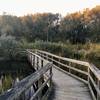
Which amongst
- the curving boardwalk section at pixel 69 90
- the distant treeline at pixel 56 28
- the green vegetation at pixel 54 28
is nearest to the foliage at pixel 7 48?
the green vegetation at pixel 54 28

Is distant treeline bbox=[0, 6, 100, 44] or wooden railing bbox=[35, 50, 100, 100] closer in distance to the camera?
wooden railing bbox=[35, 50, 100, 100]

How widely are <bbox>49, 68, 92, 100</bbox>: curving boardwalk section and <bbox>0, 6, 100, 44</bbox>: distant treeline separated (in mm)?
34642

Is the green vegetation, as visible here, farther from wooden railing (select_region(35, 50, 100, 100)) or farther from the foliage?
wooden railing (select_region(35, 50, 100, 100))

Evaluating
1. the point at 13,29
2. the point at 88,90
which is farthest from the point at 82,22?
the point at 88,90

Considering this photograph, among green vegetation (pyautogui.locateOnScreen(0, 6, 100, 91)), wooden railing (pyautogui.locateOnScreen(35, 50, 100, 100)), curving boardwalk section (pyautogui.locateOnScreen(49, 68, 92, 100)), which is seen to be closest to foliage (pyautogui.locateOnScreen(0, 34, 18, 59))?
A: green vegetation (pyautogui.locateOnScreen(0, 6, 100, 91))

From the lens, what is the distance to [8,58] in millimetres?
28797

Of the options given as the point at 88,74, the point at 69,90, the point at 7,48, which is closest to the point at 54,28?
the point at 7,48

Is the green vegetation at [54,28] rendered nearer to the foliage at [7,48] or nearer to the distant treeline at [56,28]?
the distant treeline at [56,28]

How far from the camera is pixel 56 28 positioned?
5738 centimetres

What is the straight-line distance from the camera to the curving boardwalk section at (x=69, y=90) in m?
8.60

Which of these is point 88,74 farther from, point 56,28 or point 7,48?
point 56,28

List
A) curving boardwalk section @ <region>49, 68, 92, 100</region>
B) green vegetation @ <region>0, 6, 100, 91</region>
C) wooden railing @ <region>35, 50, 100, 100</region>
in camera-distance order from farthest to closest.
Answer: green vegetation @ <region>0, 6, 100, 91</region> < curving boardwalk section @ <region>49, 68, 92, 100</region> < wooden railing @ <region>35, 50, 100, 100</region>

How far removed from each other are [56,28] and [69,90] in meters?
48.0

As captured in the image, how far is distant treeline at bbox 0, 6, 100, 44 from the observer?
1940 inches
